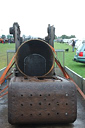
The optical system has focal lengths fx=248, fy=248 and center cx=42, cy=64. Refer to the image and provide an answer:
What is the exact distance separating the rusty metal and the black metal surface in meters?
1.49

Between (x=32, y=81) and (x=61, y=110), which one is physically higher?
(x=32, y=81)

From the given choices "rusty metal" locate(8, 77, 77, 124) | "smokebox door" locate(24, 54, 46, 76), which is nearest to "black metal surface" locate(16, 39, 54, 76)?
"smokebox door" locate(24, 54, 46, 76)

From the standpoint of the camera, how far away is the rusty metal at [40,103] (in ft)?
17.1

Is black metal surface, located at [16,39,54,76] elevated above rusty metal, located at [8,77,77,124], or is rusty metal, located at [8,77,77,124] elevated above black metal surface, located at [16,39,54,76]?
black metal surface, located at [16,39,54,76]

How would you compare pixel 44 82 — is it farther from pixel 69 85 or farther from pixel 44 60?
pixel 44 60

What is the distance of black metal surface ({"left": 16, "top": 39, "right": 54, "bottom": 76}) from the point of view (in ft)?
22.5

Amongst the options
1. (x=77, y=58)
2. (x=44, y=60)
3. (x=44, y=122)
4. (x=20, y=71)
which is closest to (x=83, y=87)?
(x=44, y=60)

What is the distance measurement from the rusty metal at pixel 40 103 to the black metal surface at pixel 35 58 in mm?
1495

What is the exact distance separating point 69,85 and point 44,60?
5.58 feet

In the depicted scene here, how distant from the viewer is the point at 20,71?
257 inches

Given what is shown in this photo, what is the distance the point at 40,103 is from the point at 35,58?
6.46 feet

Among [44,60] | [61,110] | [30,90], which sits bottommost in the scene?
[61,110]

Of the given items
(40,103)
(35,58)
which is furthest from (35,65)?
(40,103)

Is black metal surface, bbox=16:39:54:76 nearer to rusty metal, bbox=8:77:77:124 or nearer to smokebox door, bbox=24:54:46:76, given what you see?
smokebox door, bbox=24:54:46:76
